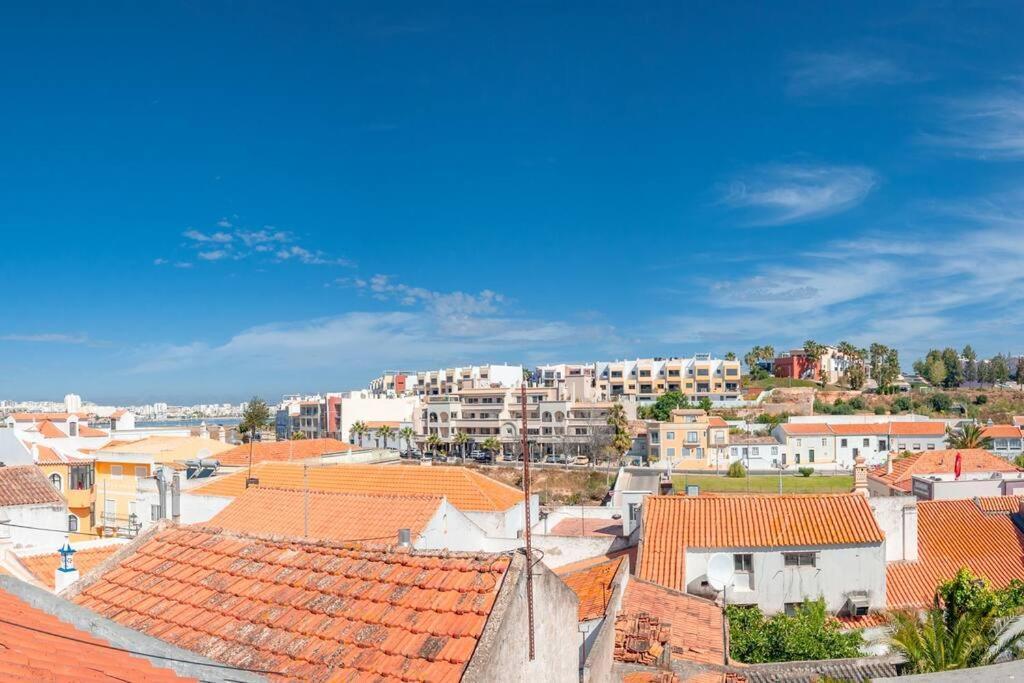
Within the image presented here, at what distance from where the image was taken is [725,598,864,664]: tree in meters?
16.3

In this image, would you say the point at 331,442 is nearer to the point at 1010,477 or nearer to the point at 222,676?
the point at 1010,477

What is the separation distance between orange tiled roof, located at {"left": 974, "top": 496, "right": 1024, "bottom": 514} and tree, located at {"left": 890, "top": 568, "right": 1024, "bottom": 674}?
16.9 metres

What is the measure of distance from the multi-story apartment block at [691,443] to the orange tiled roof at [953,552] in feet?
159

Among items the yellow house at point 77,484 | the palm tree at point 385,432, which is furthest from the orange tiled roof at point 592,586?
the palm tree at point 385,432

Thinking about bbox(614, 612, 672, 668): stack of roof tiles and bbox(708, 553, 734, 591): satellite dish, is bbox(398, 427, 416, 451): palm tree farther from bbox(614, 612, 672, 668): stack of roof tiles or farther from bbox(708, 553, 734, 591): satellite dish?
bbox(614, 612, 672, 668): stack of roof tiles

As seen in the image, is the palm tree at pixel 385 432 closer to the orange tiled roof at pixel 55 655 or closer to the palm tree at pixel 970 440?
the palm tree at pixel 970 440

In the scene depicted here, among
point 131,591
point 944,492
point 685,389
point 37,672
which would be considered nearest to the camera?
point 37,672

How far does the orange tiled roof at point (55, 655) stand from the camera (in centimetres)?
465

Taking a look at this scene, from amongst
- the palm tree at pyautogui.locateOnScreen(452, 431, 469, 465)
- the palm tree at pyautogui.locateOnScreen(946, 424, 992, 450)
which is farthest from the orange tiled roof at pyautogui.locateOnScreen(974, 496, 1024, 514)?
the palm tree at pyautogui.locateOnScreen(452, 431, 469, 465)

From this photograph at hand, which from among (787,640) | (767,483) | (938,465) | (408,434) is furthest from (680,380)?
(787,640)

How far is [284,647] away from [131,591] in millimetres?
2540

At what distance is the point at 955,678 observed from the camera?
26.3 feet

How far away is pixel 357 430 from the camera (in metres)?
96.2

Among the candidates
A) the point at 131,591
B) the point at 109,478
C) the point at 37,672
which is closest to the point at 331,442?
the point at 109,478
